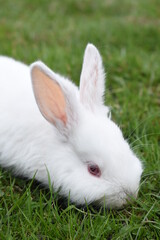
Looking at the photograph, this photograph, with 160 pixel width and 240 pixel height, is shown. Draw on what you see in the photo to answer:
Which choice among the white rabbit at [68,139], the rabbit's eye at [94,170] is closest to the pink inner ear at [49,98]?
the white rabbit at [68,139]

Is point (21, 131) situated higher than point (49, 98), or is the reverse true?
point (49, 98)

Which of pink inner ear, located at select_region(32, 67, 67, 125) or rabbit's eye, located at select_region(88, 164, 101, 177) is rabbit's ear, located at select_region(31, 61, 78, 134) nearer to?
pink inner ear, located at select_region(32, 67, 67, 125)

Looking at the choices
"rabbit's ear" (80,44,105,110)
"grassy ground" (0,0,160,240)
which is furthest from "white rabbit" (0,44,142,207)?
"grassy ground" (0,0,160,240)

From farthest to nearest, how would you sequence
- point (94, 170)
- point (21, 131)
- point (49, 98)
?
1. point (21, 131)
2. point (49, 98)
3. point (94, 170)

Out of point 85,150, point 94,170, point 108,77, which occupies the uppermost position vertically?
point 85,150

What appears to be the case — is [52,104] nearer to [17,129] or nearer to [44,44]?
[17,129]

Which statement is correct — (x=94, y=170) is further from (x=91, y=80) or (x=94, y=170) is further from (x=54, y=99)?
(x=91, y=80)

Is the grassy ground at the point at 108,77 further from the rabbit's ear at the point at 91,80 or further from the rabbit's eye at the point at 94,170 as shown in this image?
the rabbit's ear at the point at 91,80

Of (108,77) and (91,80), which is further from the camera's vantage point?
(108,77)

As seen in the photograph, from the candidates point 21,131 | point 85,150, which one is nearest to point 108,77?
point 21,131
